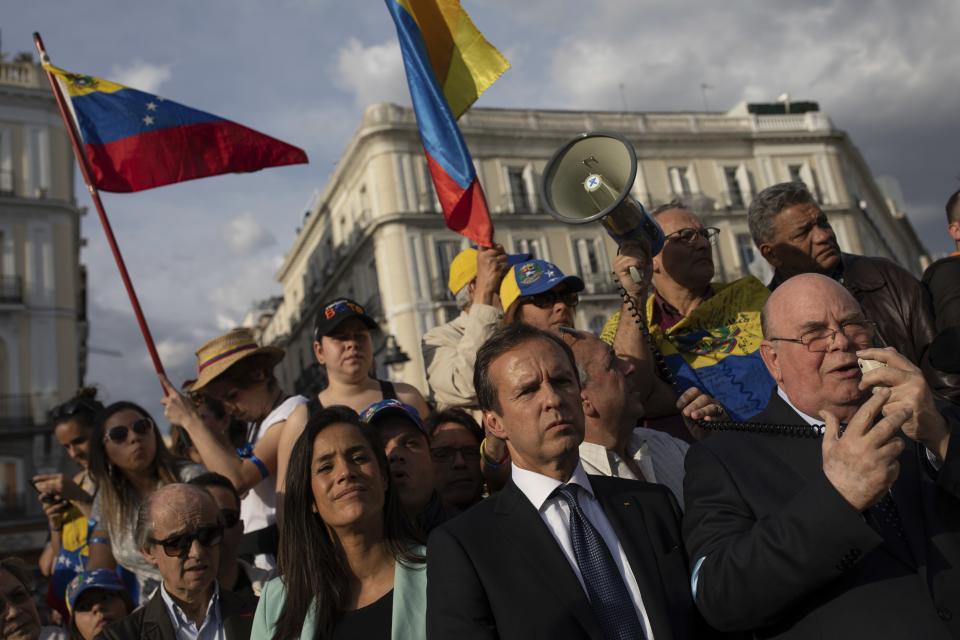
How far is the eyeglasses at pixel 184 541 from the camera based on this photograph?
3.50 metres

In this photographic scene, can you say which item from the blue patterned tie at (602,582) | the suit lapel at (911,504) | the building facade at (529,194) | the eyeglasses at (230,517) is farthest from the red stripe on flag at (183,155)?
the building facade at (529,194)

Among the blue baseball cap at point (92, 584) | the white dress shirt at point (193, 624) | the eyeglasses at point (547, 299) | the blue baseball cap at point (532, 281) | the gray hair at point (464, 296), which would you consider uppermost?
the gray hair at point (464, 296)

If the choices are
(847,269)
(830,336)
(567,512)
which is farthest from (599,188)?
(567,512)

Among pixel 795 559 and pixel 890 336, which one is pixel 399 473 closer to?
pixel 795 559

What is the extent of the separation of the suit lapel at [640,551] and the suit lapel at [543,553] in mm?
162

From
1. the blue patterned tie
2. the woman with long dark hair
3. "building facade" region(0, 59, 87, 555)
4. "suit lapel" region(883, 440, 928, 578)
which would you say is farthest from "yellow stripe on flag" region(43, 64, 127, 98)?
"building facade" region(0, 59, 87, 555)

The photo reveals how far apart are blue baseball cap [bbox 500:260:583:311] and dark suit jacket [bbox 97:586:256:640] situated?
1760mm

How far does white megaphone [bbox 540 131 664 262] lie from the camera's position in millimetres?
3693

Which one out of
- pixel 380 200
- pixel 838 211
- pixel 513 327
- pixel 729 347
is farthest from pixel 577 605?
pixel 838 211

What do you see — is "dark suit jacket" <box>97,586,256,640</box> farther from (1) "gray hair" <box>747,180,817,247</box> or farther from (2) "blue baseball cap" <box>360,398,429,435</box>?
(1) "gray hair" <box>747,180,817,247</box>

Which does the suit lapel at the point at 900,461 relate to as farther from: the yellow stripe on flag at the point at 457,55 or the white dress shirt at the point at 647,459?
the yellow stripe on flag at the point at 457,55

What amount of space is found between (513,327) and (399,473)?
996mm

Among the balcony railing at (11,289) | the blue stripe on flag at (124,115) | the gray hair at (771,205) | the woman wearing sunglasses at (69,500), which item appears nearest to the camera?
the gray hair at (771,205)

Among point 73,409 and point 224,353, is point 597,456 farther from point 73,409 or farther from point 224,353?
point 73,409
